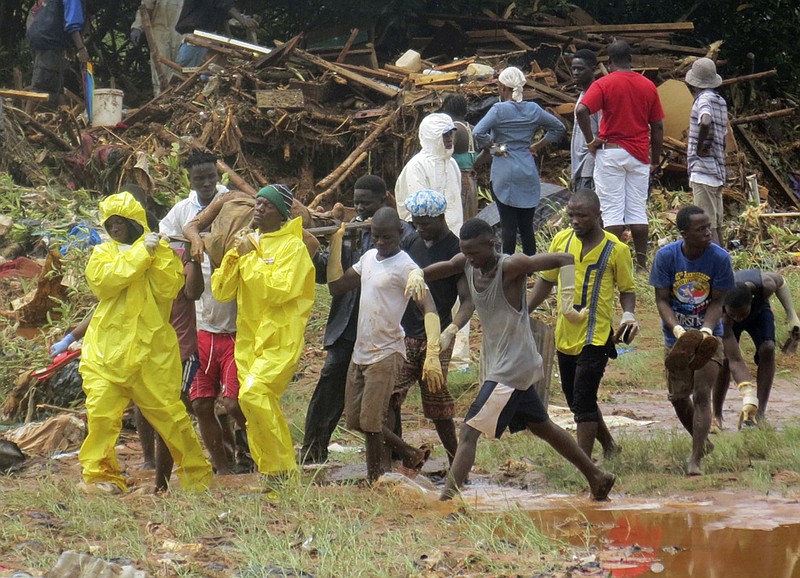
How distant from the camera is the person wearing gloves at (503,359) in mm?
6285

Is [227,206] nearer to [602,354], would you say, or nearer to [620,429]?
[602,354]

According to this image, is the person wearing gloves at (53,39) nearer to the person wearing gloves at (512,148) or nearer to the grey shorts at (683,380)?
the person wearing gloves at (512,148)

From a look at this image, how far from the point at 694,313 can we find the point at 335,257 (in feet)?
6.81

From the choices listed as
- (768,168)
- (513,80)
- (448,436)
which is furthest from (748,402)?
(768,168)

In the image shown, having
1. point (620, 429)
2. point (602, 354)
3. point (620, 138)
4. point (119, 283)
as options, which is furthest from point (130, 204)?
point (620, 138)

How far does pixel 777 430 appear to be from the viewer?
7.79 m

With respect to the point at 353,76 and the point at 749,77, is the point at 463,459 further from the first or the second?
the point at 749,77

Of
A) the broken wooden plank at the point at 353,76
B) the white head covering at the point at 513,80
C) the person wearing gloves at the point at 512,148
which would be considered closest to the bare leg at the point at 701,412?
the person wearing gloves at the point at 512,148

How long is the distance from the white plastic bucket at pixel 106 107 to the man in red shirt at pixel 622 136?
6.05 meters

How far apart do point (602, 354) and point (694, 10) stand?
33.8 ft

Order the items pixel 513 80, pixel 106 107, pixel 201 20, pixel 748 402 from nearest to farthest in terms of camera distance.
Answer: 1. pixel 748 402
2. pixel 513 80
3. pixel 106 107
4. pixel 201 20

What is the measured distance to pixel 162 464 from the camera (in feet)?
23.2

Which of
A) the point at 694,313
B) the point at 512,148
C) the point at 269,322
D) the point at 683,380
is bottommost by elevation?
the point at 683,380

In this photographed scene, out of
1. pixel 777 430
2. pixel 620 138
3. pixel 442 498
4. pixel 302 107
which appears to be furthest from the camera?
pixel 302 107
